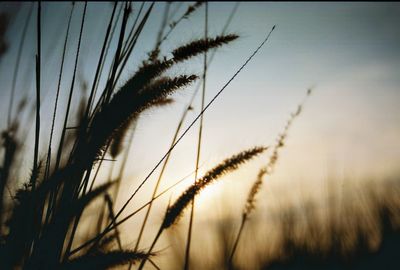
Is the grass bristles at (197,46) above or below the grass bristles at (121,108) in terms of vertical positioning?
above

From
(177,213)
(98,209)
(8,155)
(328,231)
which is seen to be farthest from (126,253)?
(328,231)

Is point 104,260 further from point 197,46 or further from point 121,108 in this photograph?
point 197,46

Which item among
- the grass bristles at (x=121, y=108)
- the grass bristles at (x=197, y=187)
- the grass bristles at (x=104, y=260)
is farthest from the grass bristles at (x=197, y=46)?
the grass bristles at (x=104, y=260)

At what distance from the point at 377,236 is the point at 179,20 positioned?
2.17 metres

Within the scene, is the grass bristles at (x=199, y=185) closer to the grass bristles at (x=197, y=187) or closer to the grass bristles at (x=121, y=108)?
the grass bristles at (x=197, y=187)

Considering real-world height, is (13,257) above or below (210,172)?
below

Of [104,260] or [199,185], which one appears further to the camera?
[199,185]

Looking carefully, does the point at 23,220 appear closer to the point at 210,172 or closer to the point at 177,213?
the point at 177,213

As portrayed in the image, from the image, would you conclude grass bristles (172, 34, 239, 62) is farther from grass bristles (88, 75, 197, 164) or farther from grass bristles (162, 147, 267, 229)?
grass bristles (162, 147, 267, 229)

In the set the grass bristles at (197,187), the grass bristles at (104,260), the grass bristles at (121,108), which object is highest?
the grass bristles at (121,108)

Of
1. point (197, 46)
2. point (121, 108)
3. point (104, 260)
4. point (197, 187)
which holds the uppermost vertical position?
point (197, 46)

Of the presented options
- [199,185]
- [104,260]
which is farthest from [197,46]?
[104,260]

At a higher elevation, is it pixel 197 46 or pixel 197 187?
pixel 197 46

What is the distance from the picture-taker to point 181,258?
293 centimetres
